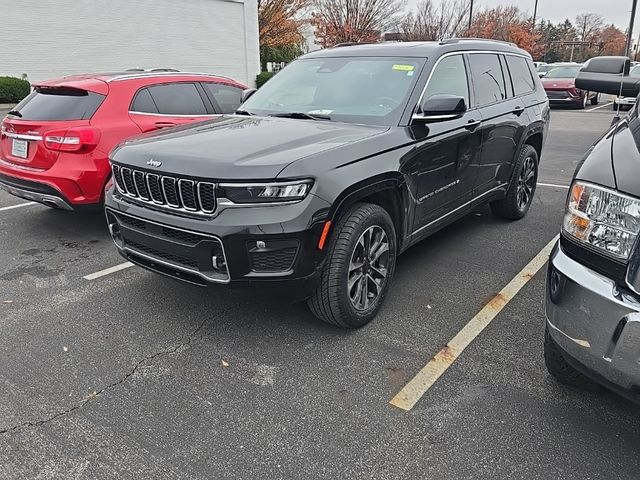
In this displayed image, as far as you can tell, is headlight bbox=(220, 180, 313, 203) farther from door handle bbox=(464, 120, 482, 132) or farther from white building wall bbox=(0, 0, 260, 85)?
white building wall bbox=(0, 0, 260, 85)

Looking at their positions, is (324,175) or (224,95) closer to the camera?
(324,175)

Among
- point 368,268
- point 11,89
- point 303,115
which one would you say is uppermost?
point 303,115

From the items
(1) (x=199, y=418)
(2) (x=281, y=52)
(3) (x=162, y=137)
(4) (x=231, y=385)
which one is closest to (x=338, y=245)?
(4) (x=231, y=385)

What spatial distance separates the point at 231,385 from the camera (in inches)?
116

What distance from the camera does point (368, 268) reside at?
3.52 m

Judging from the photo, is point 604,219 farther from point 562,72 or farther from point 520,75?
point 562,72

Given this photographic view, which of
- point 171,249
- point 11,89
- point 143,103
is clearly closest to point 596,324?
point 171,249

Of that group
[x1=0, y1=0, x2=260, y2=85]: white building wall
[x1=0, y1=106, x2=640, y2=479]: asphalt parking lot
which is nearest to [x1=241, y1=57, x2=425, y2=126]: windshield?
[x1=0, y1=106, x2=640, y2=479]: asphalt parking lot

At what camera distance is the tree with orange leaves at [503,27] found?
136 feet

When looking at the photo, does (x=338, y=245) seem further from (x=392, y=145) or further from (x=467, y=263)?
(x=467, y=263)

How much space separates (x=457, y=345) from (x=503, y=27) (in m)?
47.2

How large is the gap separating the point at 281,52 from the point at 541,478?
3902 centimetres

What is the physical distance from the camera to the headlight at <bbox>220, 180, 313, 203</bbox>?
114 inches

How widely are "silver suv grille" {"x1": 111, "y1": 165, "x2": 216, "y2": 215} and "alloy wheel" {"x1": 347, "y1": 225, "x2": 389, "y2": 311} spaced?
97 cm
